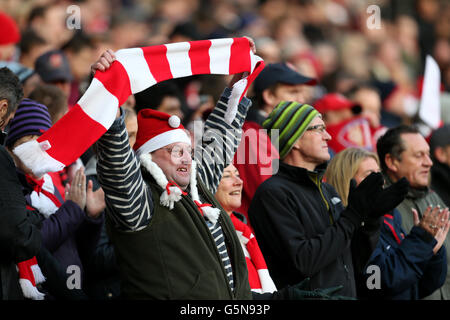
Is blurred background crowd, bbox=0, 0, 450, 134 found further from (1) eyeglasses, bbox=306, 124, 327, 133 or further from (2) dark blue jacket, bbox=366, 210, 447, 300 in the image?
(2) dark blue jacket, bbox=366, 210, 447, 300

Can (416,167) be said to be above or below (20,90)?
below

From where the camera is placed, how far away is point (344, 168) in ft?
19.1

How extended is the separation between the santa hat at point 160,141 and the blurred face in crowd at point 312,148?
1.05 metres

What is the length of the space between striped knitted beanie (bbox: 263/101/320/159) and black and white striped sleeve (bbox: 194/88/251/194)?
25.1 inches

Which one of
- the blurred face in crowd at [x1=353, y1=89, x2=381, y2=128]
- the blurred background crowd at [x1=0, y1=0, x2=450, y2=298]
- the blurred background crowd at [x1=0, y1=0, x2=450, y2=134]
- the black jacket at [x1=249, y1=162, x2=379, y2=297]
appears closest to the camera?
the black jacket at [x1=249, y1=162, x2=379, y2=297]

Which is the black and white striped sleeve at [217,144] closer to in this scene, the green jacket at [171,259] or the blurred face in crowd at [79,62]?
the green jacket at [171,259]

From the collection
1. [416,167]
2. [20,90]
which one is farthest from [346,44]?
[20,90]

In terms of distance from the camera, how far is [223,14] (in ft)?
42.1

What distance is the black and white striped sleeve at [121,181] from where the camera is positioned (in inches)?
140

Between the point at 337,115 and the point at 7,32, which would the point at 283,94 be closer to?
the point at 337,115

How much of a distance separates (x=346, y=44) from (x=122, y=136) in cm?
1025

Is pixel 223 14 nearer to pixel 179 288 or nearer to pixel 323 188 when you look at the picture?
pixel 323 188

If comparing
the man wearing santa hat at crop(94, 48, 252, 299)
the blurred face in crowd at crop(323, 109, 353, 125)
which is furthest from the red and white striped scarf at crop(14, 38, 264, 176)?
the blurred face in crowd at crop(323, 109, 353, 125)

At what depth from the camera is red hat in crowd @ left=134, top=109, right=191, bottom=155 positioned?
417 centimetres
